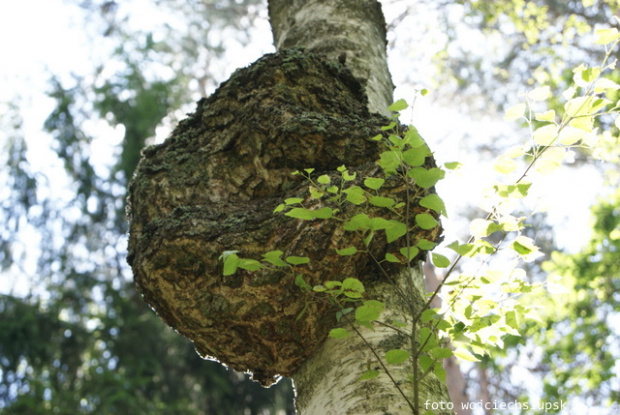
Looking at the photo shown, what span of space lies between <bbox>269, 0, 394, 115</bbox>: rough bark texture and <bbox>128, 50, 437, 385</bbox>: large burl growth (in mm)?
270

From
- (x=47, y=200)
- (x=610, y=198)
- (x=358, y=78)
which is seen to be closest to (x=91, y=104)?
(x=47, y=200)

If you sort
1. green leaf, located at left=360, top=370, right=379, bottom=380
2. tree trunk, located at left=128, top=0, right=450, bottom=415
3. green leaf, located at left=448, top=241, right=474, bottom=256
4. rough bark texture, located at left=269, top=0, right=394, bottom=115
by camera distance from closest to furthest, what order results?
green leaf, located at left=448, top=241, right=474, bottom=256 → green leaf, located at left=360, top=370, right=379, bottom=380 → tree trunk, located at left=128, top=0, right=450, bottom=415 → rough bark texture, located at left=269, top=0, right=394, bottom=115

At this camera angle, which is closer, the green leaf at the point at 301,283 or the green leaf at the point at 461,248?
the green leaf at the point at 461,248

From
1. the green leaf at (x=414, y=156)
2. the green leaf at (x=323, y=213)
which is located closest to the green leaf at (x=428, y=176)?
the green leaf at (x=414, y=156)

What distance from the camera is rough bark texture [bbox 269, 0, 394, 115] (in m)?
2.27

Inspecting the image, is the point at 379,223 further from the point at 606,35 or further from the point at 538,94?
the point at 606,35

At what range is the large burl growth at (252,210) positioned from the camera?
155 centimetres

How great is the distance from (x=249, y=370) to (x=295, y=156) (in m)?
0.71

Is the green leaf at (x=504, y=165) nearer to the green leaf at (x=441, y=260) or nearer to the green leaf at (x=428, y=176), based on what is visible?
the green leaf at (x=428, y=176)

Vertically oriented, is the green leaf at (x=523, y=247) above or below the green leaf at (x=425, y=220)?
below

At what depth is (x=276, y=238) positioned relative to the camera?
1.56m

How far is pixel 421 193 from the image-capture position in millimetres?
1540

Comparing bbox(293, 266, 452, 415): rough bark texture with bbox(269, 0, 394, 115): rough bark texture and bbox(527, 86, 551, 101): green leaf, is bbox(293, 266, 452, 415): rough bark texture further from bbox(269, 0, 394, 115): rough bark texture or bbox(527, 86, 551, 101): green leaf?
bbox(269, 0, 394, 115): rough bark texture

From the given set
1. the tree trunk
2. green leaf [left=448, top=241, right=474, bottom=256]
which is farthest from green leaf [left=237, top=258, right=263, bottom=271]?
green leaf [left=448, top=241, right=474, bottom=256]
